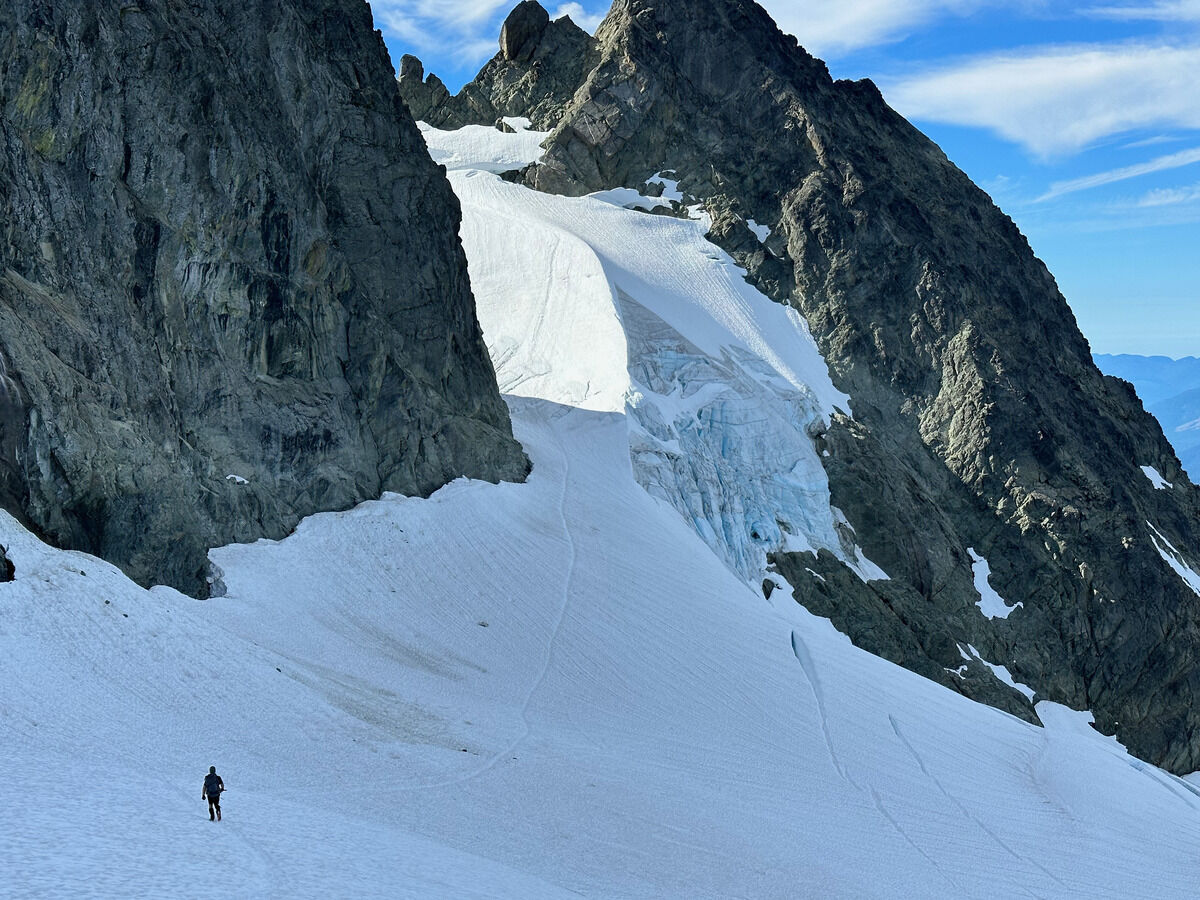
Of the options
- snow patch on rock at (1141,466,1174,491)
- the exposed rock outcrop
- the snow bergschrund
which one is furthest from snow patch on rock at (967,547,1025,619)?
the exposed rock outcrop

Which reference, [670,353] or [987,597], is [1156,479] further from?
[670,353]

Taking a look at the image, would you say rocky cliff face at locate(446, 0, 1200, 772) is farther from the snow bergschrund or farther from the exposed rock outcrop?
the exposed rock outcrop

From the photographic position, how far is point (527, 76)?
278 feet

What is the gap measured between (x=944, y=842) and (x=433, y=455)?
66.7ft

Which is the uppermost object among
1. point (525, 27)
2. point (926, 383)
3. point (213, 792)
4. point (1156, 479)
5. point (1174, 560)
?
point (525, 27)

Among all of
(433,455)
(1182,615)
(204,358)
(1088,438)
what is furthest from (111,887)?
(1088,438)

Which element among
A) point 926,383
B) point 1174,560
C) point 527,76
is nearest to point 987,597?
point 1174,560

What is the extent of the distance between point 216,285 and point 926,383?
43536 mm

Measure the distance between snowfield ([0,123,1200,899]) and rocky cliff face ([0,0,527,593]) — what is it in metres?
1.93

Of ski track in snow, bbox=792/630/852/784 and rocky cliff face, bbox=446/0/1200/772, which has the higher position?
rocky cliff face, bbox=446/0/1200/772

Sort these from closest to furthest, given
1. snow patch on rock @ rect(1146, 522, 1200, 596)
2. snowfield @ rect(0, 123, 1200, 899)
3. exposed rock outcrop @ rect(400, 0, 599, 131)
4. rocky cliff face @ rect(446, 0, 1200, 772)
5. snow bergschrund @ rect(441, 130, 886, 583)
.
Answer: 1. snowfield @ rect(0, 123, 1200, 899)
2. snow bergschrund @ rect(441, 130, 886, 583)
3. rocky cliff face @ rect(446, 0, 1200, 772)
4. snow patch on rock @ rect(1146, 522, 1200, 596)
5. exposed rock outcrop @ rect(400, 0, 599, 131)

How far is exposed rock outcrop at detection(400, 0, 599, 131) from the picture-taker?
83500mm

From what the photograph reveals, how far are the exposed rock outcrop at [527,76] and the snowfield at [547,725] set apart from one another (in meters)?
35.7

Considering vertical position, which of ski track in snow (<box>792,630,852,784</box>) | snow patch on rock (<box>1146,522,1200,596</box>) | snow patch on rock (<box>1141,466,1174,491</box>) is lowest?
ski track in snow (<box>792,630,852,784</box>)
